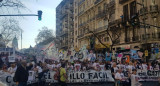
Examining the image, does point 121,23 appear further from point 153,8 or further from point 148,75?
point 148,75

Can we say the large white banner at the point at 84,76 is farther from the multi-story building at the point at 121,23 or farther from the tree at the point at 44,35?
the tree at the point at 44,35

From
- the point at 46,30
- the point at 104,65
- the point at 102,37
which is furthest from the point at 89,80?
the point at 46,30

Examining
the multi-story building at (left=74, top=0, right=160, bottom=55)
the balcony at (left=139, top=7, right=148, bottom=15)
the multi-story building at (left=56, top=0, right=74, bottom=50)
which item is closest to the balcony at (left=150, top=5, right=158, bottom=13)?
the multi-story building at (left=74, top=0, right=160, bottom=55)

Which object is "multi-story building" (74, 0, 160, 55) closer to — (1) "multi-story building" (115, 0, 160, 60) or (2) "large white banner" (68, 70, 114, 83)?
(1) "multi-story building" (115, 0, 160, 60)

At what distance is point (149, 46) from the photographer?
27.9m

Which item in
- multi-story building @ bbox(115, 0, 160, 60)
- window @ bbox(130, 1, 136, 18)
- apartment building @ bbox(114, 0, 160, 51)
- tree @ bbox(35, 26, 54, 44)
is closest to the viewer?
multi-story building @ bbox(115, 0, 160, 60)

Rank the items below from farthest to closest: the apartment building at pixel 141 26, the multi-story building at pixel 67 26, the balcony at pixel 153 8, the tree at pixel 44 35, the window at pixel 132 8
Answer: the tree at pixel 44 35 < the multi-story building at pixel 67 26 < the window at pixel 132 8 < the balcony at pixel 153 8 < the apartment building at pixel 141 26

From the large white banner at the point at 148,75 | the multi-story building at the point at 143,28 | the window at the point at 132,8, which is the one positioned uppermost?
the window at the point at 132,8

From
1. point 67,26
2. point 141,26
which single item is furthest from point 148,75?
point 67,26

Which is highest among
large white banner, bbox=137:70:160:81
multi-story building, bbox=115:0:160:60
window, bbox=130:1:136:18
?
window, bbox=130:1:136:18

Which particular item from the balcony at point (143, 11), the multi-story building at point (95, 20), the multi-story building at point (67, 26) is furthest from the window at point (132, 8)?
the multi-story building at point (67, 26)

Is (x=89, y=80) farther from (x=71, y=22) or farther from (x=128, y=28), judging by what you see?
(x=71, y=22)

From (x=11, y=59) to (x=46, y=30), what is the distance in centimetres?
8021

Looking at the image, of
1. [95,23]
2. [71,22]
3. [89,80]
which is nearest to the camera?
[89,80]
